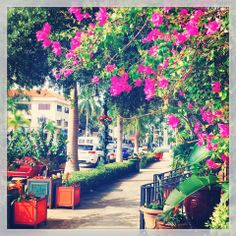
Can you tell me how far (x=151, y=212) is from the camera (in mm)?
6609

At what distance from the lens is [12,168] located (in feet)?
24.0

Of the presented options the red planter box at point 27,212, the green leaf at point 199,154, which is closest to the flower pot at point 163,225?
the green leaf at point 199,154

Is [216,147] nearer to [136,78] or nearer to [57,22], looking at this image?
[136,78]

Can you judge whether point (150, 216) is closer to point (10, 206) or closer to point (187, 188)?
point (187, 188)

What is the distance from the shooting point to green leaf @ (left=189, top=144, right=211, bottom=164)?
611cm

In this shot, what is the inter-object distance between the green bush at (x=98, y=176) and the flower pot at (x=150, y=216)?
12.0 feet

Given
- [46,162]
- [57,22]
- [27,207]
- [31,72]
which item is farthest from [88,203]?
[57,22]

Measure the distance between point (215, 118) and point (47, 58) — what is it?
4330 millimetres

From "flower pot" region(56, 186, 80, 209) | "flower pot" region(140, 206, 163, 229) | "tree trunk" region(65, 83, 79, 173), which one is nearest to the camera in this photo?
"flower pot" region(140, 206, 163, 229)

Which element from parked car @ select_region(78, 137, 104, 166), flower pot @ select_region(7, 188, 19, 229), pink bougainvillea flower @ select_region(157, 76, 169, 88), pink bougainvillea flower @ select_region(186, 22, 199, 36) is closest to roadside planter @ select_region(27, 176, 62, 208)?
flower pot @ select_region(7, 188, 19, 229)

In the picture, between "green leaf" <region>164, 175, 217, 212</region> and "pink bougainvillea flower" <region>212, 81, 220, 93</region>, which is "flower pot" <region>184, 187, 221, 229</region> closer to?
"green leaf" <region>164, 175, 217, 212</region>

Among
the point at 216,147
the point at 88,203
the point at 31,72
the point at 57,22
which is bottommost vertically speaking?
the point at 88,203

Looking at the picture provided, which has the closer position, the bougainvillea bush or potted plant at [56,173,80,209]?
the bougainvillea bush

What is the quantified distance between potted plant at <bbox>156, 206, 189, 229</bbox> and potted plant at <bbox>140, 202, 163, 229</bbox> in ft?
0.93
